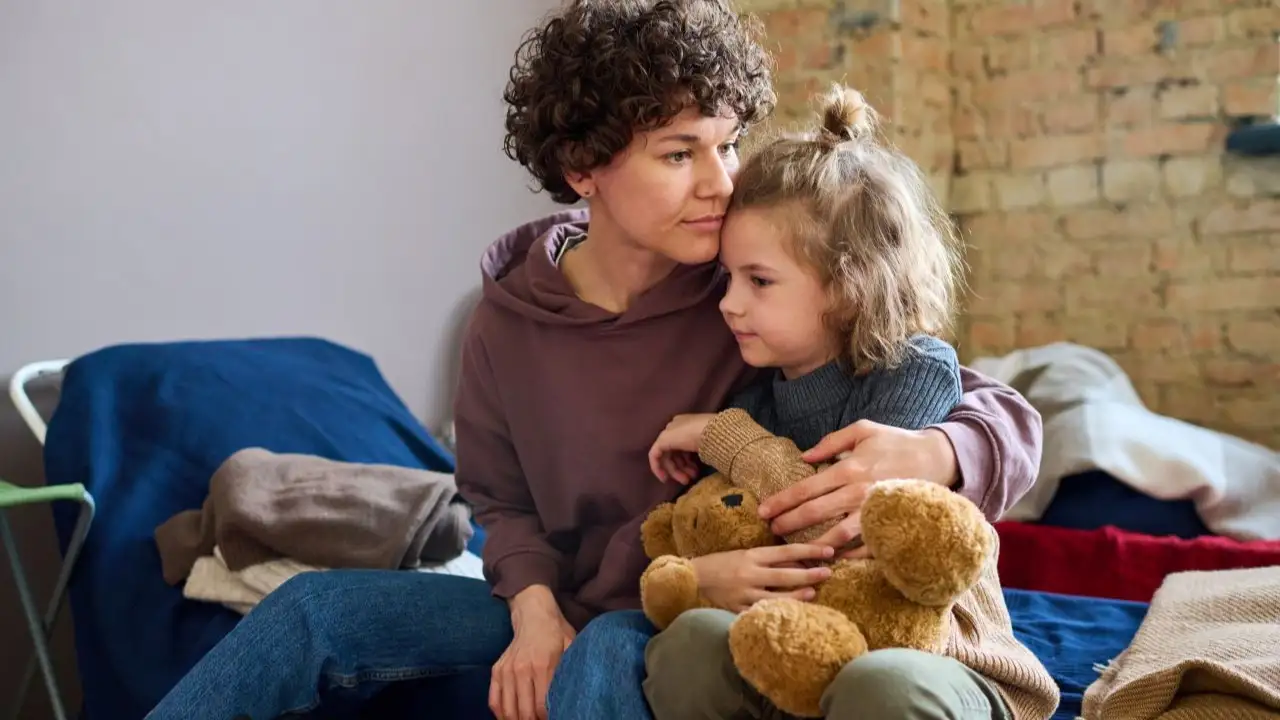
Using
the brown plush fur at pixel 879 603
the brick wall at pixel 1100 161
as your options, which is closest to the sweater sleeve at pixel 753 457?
the brown plush fur at pixel 879 603

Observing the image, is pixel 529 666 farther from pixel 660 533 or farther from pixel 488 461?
pixel 488 461

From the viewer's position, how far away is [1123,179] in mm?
2895

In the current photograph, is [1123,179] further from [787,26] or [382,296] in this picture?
[382,296]

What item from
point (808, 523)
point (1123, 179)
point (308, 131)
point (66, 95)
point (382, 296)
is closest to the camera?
point (808, 523)

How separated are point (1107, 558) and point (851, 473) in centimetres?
124

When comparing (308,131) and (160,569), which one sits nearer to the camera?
(160,569)

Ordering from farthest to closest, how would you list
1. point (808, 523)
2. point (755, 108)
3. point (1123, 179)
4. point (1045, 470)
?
point (1123, 179) → point (1045, 470) → point (755, 108) → point (808, 523)

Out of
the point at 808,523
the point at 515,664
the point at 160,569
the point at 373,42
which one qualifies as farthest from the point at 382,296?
the point at 808,523

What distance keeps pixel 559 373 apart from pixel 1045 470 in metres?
1.29

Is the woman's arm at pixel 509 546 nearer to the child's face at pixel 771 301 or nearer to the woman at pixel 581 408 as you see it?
the woman at pixel 581 408

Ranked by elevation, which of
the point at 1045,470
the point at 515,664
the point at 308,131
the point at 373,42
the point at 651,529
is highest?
the point at 373,42

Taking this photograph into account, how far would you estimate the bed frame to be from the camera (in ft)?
5.30

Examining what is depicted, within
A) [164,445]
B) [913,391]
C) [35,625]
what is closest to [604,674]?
[913,391]

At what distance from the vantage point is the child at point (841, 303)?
3.80 ft
